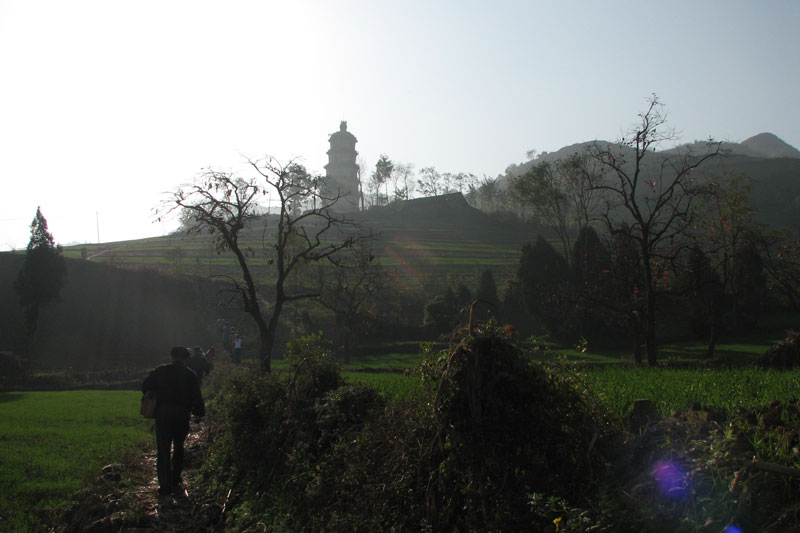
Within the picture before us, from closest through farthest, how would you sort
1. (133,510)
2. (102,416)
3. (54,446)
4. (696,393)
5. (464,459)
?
(464,459)
(696,393)
(133,510)
(54,446)
(102,416)

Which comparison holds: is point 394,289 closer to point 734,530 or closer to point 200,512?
point 200,512

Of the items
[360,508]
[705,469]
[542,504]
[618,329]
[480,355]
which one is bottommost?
[618,329]

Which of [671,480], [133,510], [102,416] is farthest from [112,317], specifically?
[671,480]

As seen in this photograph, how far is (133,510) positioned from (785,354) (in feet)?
48.4

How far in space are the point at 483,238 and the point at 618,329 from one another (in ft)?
133

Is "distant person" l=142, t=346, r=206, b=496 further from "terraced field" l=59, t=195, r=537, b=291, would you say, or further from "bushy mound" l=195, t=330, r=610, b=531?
"terraced field" l=59, t=195, r=537, b=291

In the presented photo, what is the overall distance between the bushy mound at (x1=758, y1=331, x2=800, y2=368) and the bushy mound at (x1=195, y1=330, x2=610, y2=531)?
11.7 metres

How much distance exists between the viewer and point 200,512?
7.32 metres

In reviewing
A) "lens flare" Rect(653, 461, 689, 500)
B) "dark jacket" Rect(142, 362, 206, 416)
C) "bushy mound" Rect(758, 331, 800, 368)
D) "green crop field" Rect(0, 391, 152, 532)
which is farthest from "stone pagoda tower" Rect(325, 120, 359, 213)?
"lens flare" Rect(653, 461, 689, 500)

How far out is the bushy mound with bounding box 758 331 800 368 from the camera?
1377 cm

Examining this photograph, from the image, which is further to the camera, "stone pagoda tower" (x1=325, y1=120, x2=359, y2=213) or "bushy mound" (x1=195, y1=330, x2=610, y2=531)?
"stone pagoda tower" (x1=325, y1=120, x2=359, y2=213)

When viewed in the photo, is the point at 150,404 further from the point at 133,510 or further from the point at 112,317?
the point at 112,317

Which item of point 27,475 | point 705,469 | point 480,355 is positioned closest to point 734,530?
point 705,469

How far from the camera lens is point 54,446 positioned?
10.8 metres
